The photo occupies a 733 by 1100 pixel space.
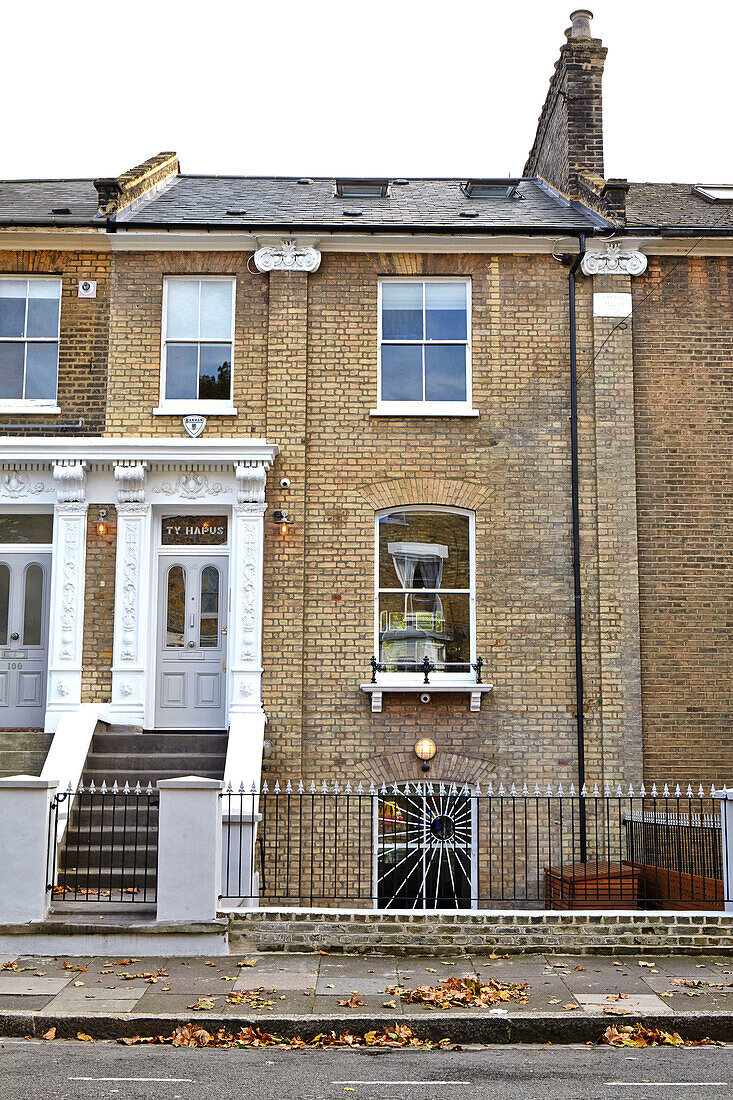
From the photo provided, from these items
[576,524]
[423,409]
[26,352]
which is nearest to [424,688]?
[576,524]

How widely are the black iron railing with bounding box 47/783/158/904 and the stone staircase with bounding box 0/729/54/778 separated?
3.10ft

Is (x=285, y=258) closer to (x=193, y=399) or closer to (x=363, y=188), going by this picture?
(x=193, y=399)

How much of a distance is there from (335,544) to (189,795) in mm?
4529

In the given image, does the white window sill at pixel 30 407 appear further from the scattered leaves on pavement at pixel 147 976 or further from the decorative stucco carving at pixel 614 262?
the scattered leaves on pavement at pixel 147 976

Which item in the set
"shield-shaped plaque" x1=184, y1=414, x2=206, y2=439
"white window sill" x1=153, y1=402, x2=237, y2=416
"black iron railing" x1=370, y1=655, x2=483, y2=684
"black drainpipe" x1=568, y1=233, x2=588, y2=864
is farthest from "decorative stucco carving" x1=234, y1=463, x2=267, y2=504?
"black drainpipe" x1=568, y1=233, x2=588, y2=864

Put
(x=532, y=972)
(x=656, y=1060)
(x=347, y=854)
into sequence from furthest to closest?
(x=347, y=854)
(x=532, y=972)
(x=656, y=1060)

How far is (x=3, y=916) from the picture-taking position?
31.5 feet

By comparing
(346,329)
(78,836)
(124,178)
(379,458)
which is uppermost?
(124,178)

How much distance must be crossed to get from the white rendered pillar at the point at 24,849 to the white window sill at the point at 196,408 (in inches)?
211

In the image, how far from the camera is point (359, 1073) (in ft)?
22.3

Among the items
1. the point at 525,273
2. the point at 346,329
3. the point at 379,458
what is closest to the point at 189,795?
the point at 379,458

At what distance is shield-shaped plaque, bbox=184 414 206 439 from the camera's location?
1352 centimetres

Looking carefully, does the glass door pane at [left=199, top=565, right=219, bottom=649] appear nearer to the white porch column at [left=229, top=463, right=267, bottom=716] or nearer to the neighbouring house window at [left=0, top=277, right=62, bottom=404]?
the white porch column at [left=229, top=463, right=267, bottom=716]

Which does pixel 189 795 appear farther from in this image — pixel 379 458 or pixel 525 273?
pixel 525 273
